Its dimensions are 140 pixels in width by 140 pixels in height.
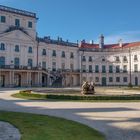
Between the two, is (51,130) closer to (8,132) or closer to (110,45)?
(8,132)

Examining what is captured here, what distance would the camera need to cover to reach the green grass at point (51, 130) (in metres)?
10.3

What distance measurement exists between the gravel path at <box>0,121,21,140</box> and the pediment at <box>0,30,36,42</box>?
168ft

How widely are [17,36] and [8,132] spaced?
54724mm

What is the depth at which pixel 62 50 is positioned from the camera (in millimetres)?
74375

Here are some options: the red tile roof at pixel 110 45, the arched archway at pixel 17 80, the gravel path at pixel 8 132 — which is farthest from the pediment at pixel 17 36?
the gravel path at pixel 8 132

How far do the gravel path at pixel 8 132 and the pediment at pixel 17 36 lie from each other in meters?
51.3

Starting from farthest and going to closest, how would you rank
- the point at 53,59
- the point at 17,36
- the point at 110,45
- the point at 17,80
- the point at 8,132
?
the point at 110,45 → the point at 53,59 → the point at 17,36 → the point at 17,80 → the point at 8,132

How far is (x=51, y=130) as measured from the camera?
1132 cm

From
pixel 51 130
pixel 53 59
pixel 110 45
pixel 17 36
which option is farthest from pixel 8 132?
pixel 110 45

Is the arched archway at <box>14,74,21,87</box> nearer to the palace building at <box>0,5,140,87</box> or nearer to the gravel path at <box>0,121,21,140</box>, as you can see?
the palace building at <box>0,5,140,87</box>

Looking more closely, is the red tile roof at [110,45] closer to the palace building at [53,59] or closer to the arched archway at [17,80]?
the palace building at [53,59]

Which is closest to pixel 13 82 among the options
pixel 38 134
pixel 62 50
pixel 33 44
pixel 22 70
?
pixel 22 70

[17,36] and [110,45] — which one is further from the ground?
[110,45]

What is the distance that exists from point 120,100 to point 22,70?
128ft
